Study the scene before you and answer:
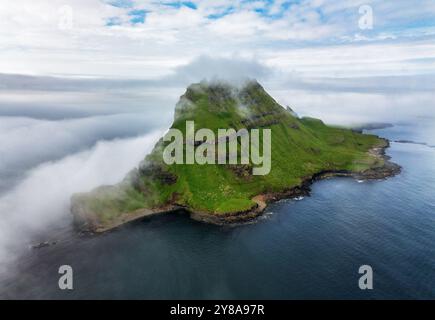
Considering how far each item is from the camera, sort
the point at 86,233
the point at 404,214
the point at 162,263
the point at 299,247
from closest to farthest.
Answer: the point at 162,263 → the point at 299,247 → the point at 86,233 → the point at 404,214

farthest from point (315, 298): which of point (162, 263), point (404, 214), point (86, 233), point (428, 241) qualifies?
point (86, 233)

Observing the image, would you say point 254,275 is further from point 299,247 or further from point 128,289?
point 128,289
